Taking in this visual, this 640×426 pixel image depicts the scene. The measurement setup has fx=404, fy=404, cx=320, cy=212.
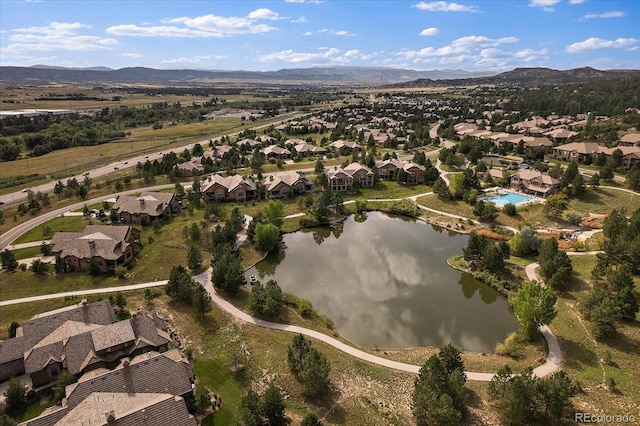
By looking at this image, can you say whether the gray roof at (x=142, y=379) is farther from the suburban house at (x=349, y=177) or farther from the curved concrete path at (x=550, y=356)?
the suburban house at (x=349, y=177)

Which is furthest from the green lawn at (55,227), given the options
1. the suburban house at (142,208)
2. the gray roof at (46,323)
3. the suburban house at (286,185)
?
the suburban house at (286,185)

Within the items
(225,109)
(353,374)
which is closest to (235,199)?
(353,374)

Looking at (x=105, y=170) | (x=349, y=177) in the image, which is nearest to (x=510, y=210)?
(x=349, y=177)

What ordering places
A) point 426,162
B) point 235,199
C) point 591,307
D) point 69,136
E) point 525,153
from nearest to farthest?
point 591,307, point 235,199, point 426,162, point 525,153, point 69,136

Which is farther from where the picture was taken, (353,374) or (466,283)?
(466,283)

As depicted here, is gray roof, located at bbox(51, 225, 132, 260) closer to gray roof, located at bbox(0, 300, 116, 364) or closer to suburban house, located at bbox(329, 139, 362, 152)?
gray roof, located at bbox(0, 300, 116, 364)

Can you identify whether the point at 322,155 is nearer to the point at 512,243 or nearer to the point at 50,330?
the point at 512,243

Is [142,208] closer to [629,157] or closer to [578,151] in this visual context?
[578,151]
